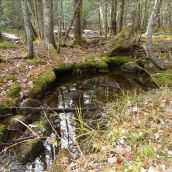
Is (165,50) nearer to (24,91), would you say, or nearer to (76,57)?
(76,57)

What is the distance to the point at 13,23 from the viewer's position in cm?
3788

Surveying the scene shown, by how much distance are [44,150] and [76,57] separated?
8.07m

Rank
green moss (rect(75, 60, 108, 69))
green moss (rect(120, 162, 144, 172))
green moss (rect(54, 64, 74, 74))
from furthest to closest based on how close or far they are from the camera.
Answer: green moss (rect(75, 60, 108, 69))
green moss (rect(54, 64, 74, 74))
green moss (rect(120, 162, 144, 172))

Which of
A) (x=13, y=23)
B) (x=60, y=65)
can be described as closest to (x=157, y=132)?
(x=60, y=65)

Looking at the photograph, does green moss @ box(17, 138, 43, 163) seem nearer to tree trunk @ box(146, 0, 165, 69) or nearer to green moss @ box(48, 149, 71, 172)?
green moss @ box(48, 149, 71, 172)

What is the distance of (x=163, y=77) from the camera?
10336mm

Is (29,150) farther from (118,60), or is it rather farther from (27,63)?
(118,60)

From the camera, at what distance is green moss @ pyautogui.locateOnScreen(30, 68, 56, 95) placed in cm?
998

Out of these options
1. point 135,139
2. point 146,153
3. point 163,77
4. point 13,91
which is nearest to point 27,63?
point 13,91

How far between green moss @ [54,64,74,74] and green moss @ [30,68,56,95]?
722mm

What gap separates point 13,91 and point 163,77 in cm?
532

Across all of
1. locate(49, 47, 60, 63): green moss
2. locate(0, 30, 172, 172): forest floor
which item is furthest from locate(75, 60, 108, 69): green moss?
locate(0, 30, 172, 172): forest floor

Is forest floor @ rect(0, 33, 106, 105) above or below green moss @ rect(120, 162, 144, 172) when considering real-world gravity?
above

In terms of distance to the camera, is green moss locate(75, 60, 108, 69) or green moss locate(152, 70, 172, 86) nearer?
green moss locate(152, 70, 172, 86)
